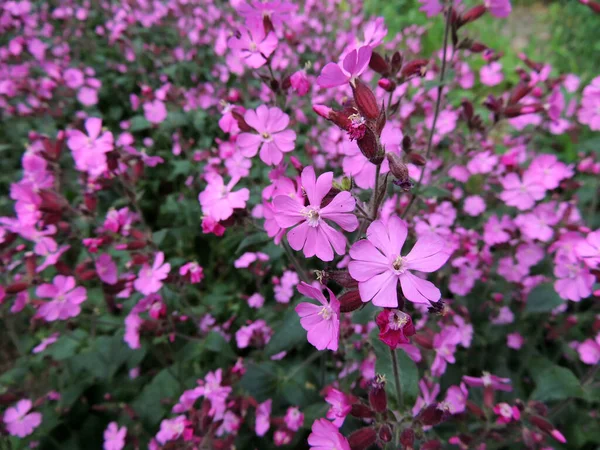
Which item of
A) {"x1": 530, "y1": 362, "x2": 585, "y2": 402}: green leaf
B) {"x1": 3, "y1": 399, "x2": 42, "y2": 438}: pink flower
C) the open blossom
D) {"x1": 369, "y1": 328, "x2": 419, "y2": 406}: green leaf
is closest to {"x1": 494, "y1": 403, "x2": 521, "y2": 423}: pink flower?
{"x1": 530, "y1": 362, "x2": 585, "y2": 402}: green leaf

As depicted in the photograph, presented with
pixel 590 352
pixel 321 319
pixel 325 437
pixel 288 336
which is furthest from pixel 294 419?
pixel 590 352

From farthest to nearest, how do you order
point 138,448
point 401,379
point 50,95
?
point 50,95 → point 138,448 → point 401,379

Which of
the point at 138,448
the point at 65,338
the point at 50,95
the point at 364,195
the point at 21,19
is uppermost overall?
the point at 21,19

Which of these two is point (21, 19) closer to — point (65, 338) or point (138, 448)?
point (65, 338)

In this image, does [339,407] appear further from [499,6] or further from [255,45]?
[499,6]

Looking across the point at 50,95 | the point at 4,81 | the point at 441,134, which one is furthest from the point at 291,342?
the point at 4,81

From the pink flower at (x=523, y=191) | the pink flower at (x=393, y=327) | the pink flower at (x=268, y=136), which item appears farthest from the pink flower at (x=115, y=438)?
the pink flower at (x=523, y=191)
